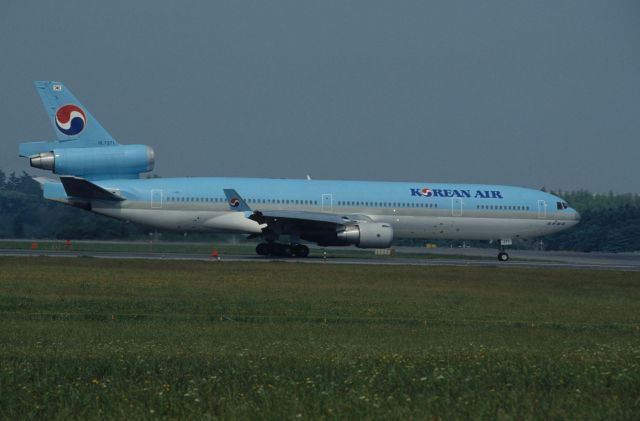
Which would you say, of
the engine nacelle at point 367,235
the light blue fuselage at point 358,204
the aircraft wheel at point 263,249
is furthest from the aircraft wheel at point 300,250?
the engine nacelle at point 367,235

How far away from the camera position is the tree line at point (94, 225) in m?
63.1

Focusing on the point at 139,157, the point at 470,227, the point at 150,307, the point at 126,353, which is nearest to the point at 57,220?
the point at 139,157

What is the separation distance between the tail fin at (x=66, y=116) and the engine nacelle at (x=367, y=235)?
12.8 meters

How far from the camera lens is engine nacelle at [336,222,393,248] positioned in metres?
43.2

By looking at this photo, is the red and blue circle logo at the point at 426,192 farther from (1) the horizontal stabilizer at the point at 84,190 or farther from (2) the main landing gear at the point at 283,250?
(1) the horizontal stabilizer at the point at 84,190

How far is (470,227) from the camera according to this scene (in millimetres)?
48219

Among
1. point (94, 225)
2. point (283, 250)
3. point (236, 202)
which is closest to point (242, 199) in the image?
point (236, 202)

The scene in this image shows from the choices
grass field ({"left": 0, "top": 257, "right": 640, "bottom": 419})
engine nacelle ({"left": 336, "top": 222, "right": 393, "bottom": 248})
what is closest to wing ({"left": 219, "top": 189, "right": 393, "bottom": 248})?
engine nacelle ({"left": 336, "top": 222, "right": 393, "bottom": 248})

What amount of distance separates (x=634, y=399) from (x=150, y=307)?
12.9 metres

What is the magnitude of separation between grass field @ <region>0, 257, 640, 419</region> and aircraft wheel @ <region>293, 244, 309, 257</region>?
1483 centimetres

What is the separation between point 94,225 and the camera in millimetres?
63125

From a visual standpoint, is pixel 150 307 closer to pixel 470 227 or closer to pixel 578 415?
pixel 578 415

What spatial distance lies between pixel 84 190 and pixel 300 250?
34.3 ft

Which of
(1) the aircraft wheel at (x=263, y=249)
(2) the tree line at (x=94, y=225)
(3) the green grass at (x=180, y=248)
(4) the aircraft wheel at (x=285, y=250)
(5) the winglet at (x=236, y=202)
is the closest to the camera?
(5) the winglet at (x=236, y=202)
